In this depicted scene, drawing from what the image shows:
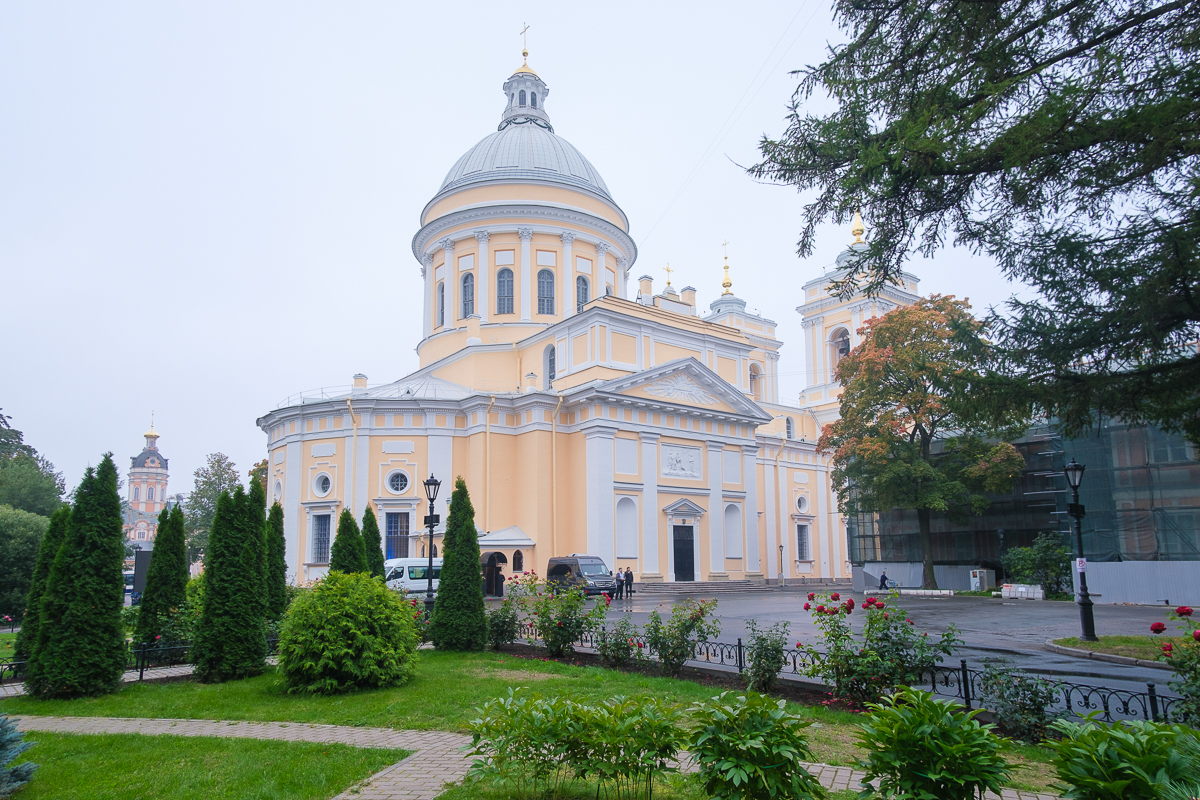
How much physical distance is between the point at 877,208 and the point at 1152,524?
24.4 meters

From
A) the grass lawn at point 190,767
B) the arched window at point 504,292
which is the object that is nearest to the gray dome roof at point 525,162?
the arched window at point 504,292

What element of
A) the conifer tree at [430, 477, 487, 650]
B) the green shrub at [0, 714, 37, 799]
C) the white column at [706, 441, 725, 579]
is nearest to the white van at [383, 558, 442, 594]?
the conifer tree at [430, 477, 487, 650]

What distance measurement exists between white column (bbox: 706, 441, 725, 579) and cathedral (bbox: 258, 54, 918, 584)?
84 millimetres

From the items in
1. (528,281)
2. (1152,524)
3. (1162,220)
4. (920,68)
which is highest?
(528,281)

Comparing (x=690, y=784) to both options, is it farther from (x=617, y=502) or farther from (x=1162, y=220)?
(x=617, y=502)

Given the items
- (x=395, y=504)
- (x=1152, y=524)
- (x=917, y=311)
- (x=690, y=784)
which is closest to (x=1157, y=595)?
(x=1152, y=524)

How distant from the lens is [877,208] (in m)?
8.42

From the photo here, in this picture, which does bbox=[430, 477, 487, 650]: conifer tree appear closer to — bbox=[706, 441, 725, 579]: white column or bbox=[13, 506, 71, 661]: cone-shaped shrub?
bbox=[13, 506, 71, 661]: cone-shaped shrub

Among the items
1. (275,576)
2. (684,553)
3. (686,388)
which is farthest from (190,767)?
(686,388)

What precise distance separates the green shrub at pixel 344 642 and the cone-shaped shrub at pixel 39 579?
3.93 m

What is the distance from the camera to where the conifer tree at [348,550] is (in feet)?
52.6

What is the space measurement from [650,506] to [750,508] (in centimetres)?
618

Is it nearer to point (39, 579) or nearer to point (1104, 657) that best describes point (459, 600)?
point (39, 579)

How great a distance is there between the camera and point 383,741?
792cm
